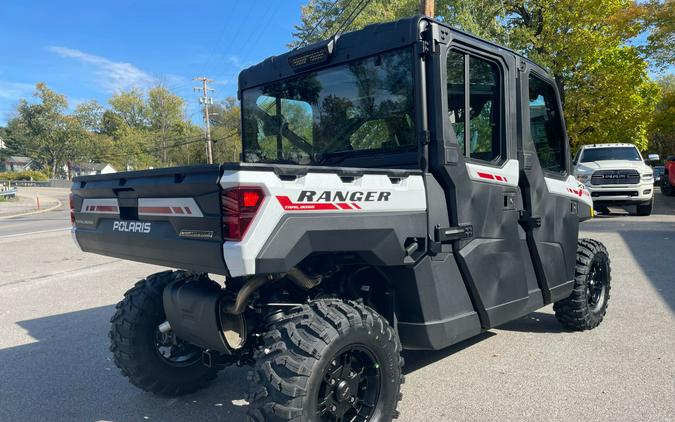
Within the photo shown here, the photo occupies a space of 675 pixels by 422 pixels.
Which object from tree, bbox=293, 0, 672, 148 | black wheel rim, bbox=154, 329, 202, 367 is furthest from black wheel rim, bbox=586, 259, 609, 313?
tree, bbox=293, 0, 672, 148

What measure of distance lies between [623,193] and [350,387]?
46.9 ft

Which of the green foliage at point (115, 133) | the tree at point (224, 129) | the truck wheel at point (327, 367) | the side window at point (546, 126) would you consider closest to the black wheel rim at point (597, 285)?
the side window at point (546, 126)

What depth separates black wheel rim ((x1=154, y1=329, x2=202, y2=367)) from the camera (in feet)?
11.6

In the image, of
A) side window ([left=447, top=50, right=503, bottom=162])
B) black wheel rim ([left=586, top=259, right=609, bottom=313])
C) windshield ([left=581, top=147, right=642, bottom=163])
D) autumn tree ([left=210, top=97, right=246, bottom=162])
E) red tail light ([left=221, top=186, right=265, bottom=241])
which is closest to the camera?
red tail light ([left=221, top=186, right=265, bottom=241])

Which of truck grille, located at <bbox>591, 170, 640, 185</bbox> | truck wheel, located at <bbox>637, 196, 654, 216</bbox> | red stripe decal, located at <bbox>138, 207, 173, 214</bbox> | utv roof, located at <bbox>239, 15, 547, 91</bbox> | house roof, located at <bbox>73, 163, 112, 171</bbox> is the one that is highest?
house roof, located at <bbox>73, 163, 112, 171</bbox>

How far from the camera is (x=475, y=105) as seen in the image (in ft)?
11.2

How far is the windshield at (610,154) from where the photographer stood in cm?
1510

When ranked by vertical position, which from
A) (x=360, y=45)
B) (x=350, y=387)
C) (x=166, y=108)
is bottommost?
(x=350, y=387)

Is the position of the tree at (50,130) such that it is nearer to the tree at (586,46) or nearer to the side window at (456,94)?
the tree at (586,46)

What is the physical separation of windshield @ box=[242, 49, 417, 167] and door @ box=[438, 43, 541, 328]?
0.31 metres

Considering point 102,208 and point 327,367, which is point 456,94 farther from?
point 102,208

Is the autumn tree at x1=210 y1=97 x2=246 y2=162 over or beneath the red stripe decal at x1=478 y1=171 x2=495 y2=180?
over

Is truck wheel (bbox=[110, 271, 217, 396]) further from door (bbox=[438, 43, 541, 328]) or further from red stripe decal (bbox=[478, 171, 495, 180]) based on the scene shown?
red stripe decal (bbox=[478, 171, 495, 180])

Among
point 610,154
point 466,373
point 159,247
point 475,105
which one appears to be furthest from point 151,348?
point 610,154
